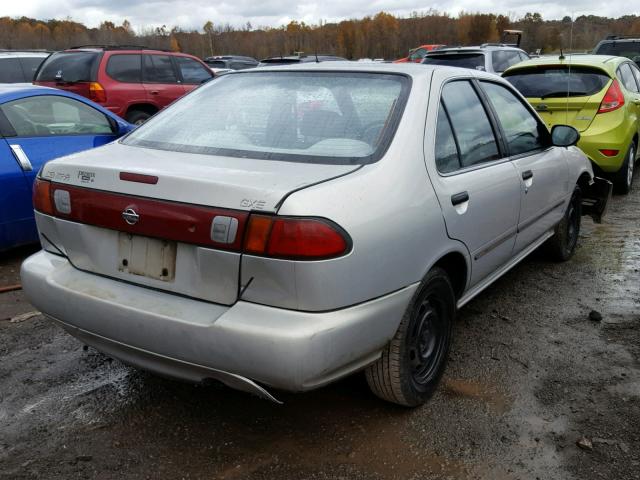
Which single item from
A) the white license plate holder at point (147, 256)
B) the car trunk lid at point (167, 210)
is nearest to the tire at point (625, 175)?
the car trunk lid at point (167, 210)

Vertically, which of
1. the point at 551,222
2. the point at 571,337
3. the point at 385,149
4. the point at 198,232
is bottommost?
the point at 571,337

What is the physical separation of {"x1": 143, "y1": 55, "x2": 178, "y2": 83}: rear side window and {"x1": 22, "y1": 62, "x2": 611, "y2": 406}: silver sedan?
25.8 feet

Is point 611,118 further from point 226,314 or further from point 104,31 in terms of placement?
point 104,31

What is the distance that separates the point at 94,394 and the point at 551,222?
10.6ft

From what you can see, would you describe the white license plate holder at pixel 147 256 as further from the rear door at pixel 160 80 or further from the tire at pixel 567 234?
the rear door at pixel 160 80

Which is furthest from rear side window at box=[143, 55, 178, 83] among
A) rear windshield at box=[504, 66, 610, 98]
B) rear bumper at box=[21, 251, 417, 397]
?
rear bumper at box=[21, 251, 417, 397]

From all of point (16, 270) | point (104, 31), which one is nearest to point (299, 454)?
point (16, 270)

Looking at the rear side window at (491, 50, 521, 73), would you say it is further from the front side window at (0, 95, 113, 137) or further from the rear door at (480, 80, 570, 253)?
the front side window at (0, 95, 113, 137)

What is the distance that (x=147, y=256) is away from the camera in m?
2.42

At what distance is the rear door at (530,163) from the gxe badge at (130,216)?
2.21m

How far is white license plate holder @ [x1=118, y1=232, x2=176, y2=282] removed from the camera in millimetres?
2373

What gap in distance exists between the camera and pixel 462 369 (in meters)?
3.33

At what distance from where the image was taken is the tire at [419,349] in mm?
2658

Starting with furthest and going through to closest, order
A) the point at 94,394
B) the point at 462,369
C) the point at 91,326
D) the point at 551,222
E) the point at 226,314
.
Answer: the point at 551,222
the point at 462,369
the point at 94,394
the point at 91,326
the point at 226,314
